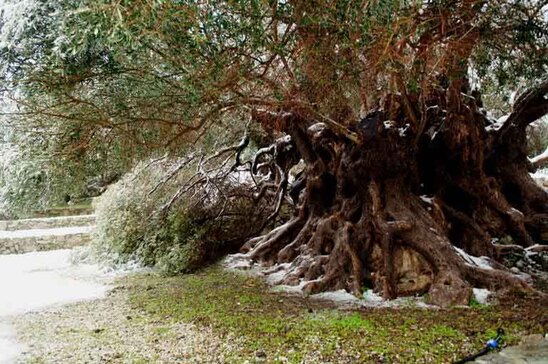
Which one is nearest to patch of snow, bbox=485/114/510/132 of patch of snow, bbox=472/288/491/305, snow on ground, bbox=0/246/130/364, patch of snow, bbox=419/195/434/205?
patch of snow, bbox=419/195/434/205

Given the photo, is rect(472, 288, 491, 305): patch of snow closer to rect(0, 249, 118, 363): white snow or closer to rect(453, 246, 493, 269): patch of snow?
rect(453, 246, 493, 269): patch of snow

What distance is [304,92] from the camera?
4.55 meters

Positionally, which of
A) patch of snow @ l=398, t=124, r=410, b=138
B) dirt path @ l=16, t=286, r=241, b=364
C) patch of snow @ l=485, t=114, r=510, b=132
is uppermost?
patch of snow @ l=485, t=114, r=510, b=132

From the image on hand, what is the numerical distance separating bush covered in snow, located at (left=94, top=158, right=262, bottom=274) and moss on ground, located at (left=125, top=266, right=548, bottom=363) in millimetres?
1796

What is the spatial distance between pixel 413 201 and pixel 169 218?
12.5ft

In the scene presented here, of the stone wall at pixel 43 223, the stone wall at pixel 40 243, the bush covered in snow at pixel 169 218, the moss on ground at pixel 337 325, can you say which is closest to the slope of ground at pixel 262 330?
the moss on ground at pixel 337 325

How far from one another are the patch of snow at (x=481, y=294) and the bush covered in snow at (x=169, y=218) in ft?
13.3

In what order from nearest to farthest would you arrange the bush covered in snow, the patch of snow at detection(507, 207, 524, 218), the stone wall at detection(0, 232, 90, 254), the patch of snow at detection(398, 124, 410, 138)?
the patch of snow at detection(398, 124, 410, 138) → the patch of snow at detection(507, 207, 524, 218) → the bush covered in snow → the stone wall at detection(0, 232, 90, 254)

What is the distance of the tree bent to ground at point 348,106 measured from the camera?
9.38 feet

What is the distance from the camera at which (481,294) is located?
15.3ft

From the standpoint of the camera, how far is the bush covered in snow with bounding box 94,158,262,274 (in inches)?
282

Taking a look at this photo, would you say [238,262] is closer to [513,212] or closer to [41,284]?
[41,284]

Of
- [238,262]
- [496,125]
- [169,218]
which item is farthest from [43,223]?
[496,125]

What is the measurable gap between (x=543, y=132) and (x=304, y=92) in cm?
843
